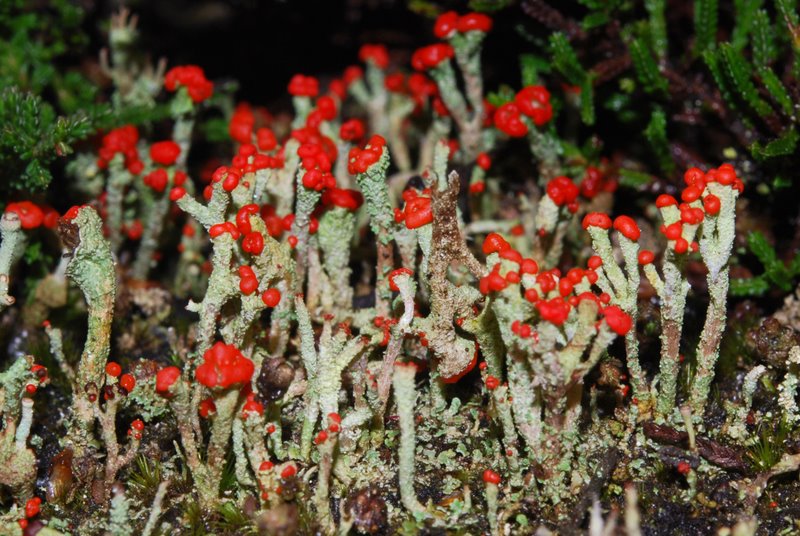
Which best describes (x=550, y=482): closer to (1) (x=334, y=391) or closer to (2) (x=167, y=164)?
(1) (x=334, y=391)

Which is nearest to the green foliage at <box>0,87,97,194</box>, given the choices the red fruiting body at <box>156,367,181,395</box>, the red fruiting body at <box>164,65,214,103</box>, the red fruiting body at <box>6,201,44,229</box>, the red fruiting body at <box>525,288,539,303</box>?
the red fruiting body at <box>6,201,44,229</box>

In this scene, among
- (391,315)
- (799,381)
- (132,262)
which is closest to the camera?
(799,381)

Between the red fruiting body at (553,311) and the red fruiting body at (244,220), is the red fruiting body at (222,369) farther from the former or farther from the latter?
the red fruiting body at (553,311)

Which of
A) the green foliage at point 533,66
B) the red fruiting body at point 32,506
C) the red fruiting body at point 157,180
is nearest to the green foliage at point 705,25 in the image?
the green foliage at point 533,66

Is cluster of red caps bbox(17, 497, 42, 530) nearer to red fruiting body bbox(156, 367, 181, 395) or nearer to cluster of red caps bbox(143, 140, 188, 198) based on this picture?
red fruiting body bbox(156, 367, 181, 395)

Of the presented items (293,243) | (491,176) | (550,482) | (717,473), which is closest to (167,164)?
(293,243)

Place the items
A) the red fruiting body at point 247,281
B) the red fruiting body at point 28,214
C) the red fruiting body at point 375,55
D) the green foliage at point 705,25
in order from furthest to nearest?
the red fruiting body at point 375,55 < the green foliage at point 705,25 < the red fruiting body at point 28,214 < the red fruiting body at point 247,281
